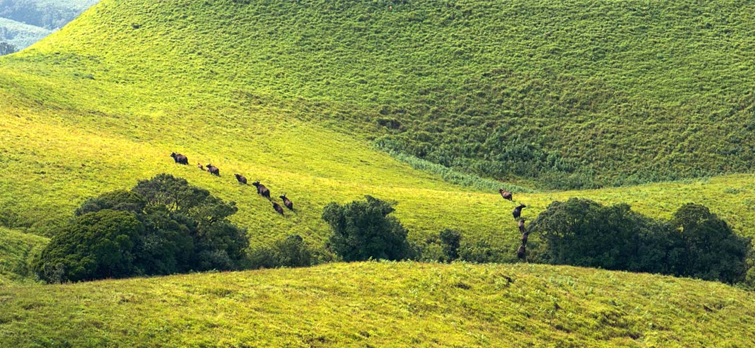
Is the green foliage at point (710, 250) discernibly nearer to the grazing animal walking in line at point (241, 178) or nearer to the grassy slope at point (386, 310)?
the grassy slope at point (386, 310)

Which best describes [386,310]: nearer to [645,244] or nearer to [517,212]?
[645,244]

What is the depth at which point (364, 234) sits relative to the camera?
49.2 metres

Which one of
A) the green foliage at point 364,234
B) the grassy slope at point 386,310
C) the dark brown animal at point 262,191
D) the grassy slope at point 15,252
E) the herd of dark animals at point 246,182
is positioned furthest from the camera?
A: the dark brown animal at point 262,191

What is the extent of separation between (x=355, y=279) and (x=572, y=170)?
6094 centimetres

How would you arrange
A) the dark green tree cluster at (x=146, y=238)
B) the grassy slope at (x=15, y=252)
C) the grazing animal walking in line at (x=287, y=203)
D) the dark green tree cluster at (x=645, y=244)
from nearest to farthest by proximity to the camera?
the dark green tree cluster at (x=146, y=238)
the grassy slope at (x=15, y=252)
the dark green tree cluster at (x=645, y=244)
the grazing animal walking in line at (x=287, y=203)

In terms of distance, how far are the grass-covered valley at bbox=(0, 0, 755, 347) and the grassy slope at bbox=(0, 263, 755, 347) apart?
13 cm

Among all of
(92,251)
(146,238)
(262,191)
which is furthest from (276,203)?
(92,251)

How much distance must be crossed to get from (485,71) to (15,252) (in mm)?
84784

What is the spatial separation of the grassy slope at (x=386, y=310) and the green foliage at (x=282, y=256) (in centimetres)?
516

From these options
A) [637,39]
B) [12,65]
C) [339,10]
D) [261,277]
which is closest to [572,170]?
[637,39]

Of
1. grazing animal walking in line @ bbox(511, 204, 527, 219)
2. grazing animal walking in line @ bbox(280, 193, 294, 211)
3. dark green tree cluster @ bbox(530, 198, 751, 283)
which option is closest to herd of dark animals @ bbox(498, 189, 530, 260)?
grazing animal walking in line @ bbox(511, 204, 527, 219)

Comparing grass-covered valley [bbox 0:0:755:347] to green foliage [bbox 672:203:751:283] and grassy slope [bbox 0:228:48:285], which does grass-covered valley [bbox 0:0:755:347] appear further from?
green foliage [bbox 672:203:751:283]

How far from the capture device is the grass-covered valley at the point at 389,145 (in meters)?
32.6

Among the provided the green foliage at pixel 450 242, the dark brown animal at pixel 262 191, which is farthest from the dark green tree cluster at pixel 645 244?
the dark brown animal at pixel 262 191
